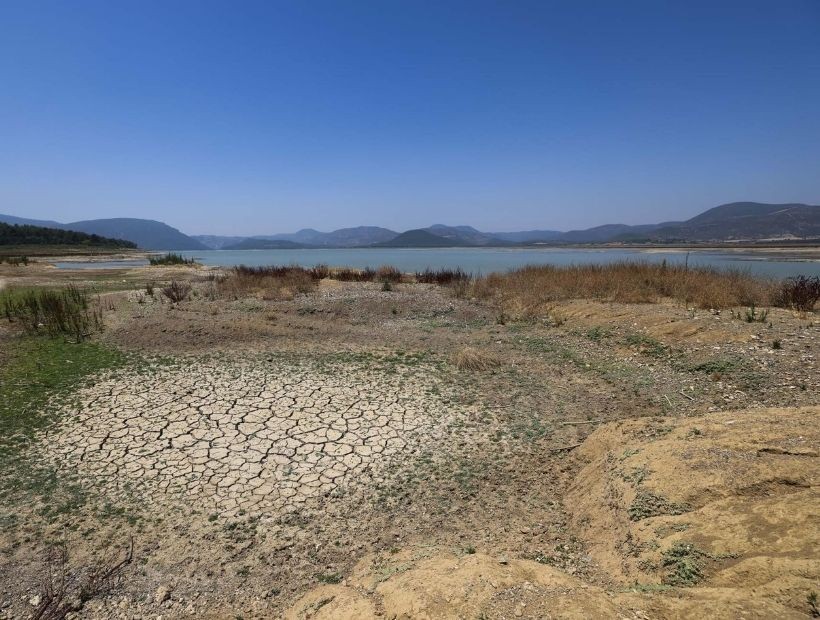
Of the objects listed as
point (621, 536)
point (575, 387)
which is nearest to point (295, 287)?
point (575, 387)

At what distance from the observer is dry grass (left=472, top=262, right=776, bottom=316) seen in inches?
424

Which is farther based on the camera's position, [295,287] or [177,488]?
[295,287]

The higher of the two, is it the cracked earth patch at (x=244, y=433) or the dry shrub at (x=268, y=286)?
the dry shrub at (x=268, y=286)

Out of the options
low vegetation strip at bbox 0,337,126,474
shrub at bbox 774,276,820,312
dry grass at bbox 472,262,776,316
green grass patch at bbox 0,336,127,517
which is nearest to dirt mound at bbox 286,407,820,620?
green grass patch at bbox 0,336,127,517

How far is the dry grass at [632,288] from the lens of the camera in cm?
1077

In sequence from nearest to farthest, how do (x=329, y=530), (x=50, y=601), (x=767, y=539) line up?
1. (x=767, y=539)
2. (x=50, y=601)
3. (x=329, y=530)

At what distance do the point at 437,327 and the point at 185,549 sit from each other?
29.0 ft

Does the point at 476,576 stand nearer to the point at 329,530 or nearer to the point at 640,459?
the point at 329,530

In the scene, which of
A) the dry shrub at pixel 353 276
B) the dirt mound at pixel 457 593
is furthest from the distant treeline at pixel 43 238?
the dirt mound at pixel 457 593

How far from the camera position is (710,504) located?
3035 mm

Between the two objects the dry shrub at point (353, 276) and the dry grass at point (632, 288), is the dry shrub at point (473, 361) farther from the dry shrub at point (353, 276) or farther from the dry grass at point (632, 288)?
the dry shrub at point (353, 276)

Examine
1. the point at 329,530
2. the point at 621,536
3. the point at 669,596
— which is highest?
the point at 669,596

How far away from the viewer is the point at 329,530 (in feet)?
11.8

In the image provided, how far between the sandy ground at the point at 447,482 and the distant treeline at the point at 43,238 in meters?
89.7
